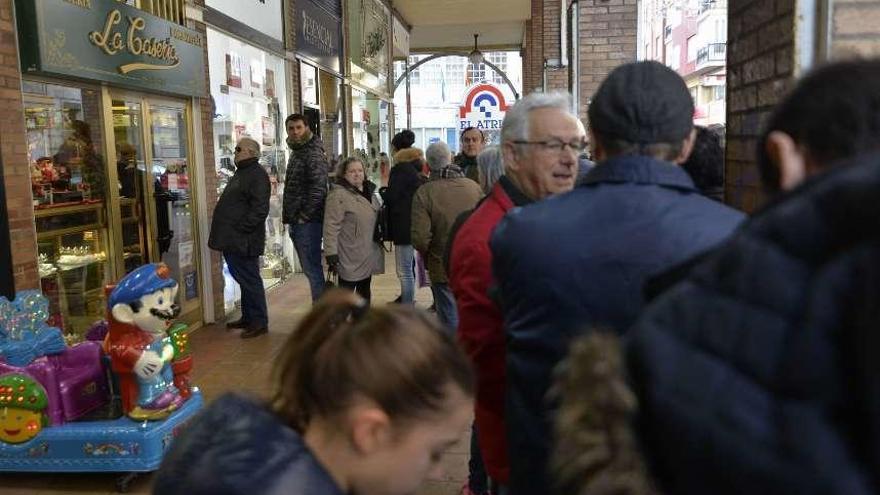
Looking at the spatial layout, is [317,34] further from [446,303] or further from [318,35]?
[446,303]

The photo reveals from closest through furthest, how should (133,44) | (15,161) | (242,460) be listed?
1. (242,460)
2. (15,161)
3. (133,44)

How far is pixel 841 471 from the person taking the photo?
0.58 metres

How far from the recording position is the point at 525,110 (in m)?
2.36

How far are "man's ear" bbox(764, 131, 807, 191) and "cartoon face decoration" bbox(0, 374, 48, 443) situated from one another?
140 inches

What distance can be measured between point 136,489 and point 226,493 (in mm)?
2986

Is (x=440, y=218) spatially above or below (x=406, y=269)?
above

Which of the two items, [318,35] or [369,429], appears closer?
[369,429]

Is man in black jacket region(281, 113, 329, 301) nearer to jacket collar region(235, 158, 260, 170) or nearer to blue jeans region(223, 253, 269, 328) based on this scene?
jacket collar region(235, 158, 260, 170)

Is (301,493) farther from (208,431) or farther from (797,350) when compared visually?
(797,350)

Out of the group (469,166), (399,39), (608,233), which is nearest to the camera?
(608,233)

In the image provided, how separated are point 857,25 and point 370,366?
5.87 ft

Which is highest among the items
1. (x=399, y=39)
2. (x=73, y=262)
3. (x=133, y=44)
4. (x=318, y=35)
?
(x=399, y=39)

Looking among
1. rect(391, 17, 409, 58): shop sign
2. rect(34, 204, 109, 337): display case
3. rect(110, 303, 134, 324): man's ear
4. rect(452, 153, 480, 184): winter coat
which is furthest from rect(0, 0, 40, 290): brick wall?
rect(391, 17, 409, 58): shop sign

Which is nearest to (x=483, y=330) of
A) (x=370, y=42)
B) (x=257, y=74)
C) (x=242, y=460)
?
(x=242, y=460)
